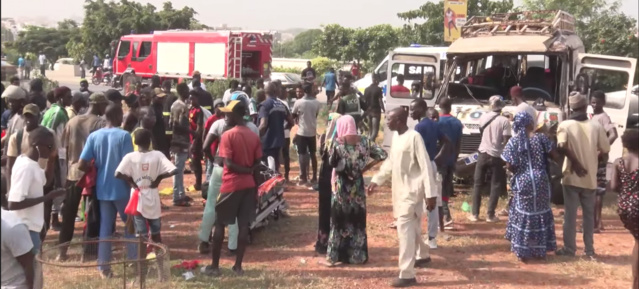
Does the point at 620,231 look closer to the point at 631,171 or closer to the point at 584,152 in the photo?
the point at 584,152

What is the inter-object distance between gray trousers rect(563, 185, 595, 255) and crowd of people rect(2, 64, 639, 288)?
12 mm

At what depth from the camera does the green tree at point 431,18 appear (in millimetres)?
27250

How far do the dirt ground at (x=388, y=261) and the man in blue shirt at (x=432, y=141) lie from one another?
29cm

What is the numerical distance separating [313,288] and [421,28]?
948 inches

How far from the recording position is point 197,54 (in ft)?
86.6

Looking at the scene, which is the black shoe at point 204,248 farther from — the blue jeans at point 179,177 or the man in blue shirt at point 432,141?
the man in blue shirt at point 432,141

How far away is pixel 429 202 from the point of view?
19.7 feet

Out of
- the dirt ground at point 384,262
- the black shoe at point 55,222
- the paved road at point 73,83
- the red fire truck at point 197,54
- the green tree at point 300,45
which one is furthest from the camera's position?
the green tree at point 300,45

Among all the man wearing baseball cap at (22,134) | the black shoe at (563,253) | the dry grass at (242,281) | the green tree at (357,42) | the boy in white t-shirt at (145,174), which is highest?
the green tree at (357,42)

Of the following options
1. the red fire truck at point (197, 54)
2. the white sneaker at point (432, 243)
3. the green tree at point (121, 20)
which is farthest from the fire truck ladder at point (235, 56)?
the white sneaker at point (432, 243)

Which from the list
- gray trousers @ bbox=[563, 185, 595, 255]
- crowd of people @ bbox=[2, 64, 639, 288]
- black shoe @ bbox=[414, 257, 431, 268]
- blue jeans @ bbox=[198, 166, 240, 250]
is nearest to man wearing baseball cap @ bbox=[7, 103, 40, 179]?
crowd of people @ bbox=[2, 64, 639, 288]

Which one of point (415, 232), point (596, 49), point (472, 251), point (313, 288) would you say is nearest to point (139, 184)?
point (313, 288)

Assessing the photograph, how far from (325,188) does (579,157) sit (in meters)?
2.61

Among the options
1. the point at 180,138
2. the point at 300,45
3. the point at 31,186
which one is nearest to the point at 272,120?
the point at 180,138
